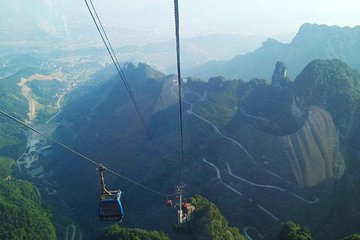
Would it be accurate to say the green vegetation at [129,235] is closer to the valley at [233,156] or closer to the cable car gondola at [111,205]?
the valley at [233,156]

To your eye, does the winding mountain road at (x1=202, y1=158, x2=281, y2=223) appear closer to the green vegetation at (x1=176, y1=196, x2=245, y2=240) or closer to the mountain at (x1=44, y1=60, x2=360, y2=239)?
the mountain at (x1=44, y1=60, x2=360, y2=239)

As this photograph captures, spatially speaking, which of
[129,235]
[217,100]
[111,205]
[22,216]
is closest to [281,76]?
[217,100]

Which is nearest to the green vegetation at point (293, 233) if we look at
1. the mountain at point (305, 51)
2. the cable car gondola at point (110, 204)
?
the cable car gondola at point (110, 204)

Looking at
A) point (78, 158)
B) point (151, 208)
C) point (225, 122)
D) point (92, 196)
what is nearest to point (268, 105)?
point (225, 122)

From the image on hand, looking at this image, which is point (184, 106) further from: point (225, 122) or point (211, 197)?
point (211, 197)

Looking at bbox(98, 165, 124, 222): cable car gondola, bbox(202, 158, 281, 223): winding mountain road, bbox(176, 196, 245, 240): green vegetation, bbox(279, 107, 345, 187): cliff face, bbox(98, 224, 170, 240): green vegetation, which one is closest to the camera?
Answer: bbox(98, 165, 124, 222): cable car gondola

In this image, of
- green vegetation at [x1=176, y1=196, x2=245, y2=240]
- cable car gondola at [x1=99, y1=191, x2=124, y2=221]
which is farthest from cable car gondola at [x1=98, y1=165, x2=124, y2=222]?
green vegetation at [x1=176, y1=196, x2=245, y2=240]
